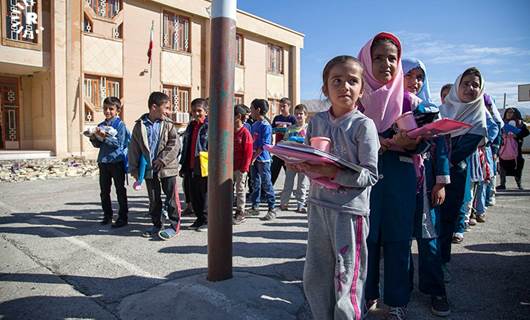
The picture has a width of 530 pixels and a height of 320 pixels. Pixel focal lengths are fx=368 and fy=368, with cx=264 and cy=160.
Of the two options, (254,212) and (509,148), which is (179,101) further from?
(509,148)

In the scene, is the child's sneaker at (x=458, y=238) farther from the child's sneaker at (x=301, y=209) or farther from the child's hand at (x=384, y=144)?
the child's hand at (x=384, y=144)

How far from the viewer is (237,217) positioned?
5.64 meters

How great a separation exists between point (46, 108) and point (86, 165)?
12.4ft

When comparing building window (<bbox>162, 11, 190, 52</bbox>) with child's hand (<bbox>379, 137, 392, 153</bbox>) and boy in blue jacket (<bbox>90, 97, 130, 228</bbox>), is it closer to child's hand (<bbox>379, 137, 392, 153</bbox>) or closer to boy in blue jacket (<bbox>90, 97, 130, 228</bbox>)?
boy in blue jacket (<bbox>90, 97, 130, 228</bbox>)

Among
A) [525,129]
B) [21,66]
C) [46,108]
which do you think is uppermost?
[21,66]

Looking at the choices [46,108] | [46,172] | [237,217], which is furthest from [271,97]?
[237,217]

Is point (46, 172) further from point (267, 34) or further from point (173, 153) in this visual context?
point (267, 34)

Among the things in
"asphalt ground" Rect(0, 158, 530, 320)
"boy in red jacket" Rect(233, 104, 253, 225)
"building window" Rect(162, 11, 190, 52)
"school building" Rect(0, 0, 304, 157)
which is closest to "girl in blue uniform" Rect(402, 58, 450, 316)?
"asphalt ground" Rect(0, 158, 530, 320)

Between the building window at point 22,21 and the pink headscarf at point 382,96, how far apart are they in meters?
16.0

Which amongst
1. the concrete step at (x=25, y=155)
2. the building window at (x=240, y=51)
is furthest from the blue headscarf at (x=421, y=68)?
the building window at (x=240, y=51)

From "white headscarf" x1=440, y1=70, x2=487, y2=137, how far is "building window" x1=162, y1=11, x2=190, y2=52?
16.7 metres

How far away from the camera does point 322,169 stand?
1968 millimetres

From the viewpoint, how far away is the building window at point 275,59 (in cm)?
2445

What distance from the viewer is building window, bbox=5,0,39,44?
546 inches
